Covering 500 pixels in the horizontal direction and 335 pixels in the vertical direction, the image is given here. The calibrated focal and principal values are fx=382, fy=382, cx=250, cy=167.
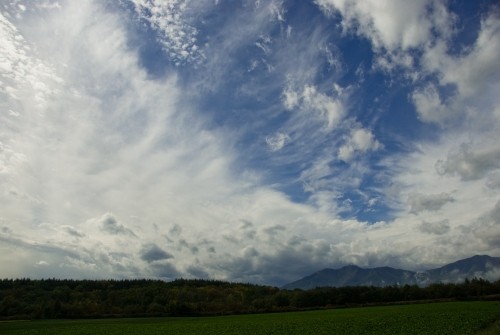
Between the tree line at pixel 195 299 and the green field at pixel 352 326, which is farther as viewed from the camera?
the tree line at pixel 195 299

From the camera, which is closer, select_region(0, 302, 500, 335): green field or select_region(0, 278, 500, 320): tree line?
select_region(0, 302, 500, 335): green field

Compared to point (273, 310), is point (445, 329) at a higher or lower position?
lower

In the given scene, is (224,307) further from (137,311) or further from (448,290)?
(448,290)

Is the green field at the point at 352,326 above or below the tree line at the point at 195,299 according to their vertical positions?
below

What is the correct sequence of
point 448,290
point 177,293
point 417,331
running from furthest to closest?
point 177,293
point 448,290
point 417,331

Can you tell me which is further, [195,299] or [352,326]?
[195,299]

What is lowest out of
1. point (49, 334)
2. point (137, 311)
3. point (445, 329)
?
point (445, 329)

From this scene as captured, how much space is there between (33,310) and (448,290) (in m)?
152

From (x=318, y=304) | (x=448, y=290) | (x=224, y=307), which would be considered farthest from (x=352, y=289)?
(x=224, y=307)

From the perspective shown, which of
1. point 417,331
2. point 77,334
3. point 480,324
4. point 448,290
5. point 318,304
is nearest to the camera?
point 417,331

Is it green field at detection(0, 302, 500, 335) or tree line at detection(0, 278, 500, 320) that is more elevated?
tree line at detection(0, 278, 500, 320)

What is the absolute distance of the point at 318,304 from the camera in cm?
15100

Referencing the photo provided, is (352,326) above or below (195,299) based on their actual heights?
below

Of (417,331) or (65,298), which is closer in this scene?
(417,331)
